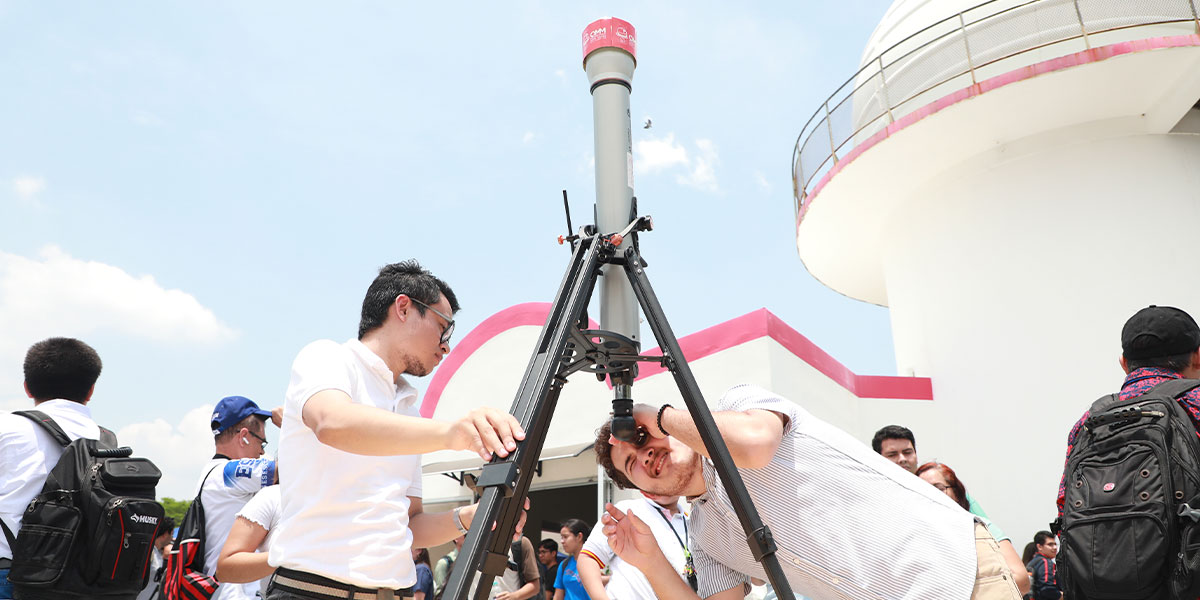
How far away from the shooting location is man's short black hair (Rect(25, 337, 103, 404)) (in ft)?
10.2

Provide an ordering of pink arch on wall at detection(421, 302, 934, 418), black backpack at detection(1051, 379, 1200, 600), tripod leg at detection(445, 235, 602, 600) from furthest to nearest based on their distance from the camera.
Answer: pink arch on wall at detection(421, 302, 934, 418)
black backpack at detection(1051, 379, 1200, 600)
tripod leg at detection(445, 235, 602, 600)

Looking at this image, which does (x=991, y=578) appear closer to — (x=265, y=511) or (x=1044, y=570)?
(x=265, y=511)

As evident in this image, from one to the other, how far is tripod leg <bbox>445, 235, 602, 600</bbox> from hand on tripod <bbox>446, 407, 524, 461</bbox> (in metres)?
0.05

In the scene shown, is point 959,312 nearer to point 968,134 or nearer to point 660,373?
point 968,134

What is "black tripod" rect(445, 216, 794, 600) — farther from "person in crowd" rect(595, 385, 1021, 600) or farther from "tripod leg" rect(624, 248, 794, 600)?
"person in crowd" rect(595, 385, 1021, 600)

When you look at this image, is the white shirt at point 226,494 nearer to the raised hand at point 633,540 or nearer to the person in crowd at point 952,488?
the raised hand at point 633,540

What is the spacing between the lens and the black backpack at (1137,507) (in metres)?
2.25

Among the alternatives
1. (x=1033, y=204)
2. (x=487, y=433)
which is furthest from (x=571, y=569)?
(x=1033, y=204)

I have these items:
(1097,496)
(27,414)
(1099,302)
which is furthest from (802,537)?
(1099,302)

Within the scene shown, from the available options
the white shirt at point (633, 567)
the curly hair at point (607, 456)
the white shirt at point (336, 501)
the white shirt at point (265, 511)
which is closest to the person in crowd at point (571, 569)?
the white shirt at point (633, 567)

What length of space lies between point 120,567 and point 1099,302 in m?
8.44

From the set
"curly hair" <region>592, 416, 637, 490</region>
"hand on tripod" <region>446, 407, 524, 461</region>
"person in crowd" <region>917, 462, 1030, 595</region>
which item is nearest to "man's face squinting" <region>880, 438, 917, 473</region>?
"person in crowd" <region>917, 462, 1030, 595</region>

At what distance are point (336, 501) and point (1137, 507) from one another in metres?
2.21

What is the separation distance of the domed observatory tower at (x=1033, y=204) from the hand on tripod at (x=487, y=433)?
7.67 meters
